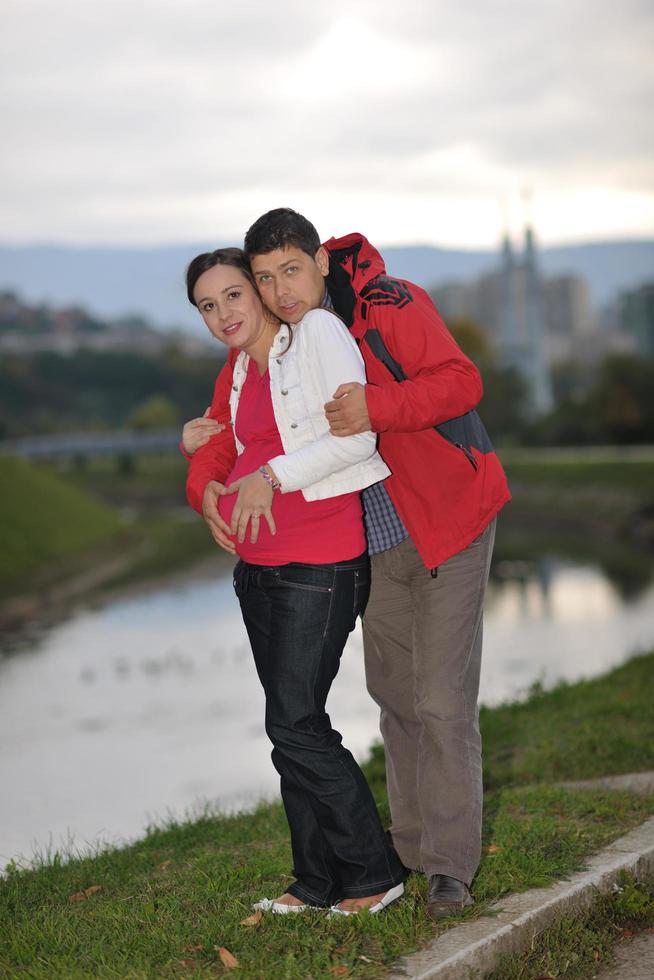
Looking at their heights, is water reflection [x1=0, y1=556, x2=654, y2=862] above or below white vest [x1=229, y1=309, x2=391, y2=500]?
below

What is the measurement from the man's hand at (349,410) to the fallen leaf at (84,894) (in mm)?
2214

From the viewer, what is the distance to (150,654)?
2225 centimetres

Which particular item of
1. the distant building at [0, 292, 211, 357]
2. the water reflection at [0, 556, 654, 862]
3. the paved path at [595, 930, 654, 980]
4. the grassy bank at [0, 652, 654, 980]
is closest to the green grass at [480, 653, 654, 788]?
the grassy bank at [0, 652, 654, 980]

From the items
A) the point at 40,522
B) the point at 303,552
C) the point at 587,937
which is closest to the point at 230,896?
the point at 587,937

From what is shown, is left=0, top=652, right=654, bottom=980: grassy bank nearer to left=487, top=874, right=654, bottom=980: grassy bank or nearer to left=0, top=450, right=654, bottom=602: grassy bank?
left=487, top=874, right=654, bottom=980: grassy bank

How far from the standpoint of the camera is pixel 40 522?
44.0 m

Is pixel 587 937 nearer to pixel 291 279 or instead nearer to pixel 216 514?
pixel 216 514

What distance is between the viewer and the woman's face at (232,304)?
12.8ft

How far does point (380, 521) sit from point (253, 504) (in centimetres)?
54

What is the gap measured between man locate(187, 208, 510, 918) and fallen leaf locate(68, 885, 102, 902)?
1400 millimetres

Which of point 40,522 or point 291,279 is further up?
point 291,279

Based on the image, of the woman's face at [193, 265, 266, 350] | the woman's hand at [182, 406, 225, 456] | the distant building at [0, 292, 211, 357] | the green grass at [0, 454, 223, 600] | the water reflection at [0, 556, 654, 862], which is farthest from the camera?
the distant building at [0, 292, 211, 357]

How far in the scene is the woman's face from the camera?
12.8 feet

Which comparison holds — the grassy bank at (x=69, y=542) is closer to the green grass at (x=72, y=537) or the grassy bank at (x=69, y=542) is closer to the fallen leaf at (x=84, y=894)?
the green grass at (x=72, y=537)
